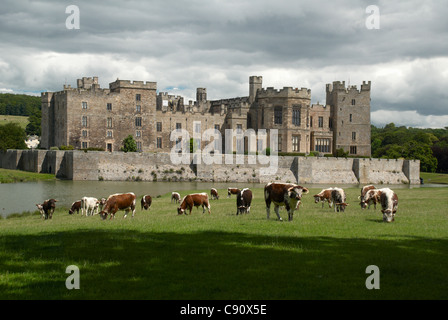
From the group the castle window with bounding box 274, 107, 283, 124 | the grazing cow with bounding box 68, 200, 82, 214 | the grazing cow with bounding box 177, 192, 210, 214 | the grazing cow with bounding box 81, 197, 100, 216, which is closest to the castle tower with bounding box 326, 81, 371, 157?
the castle window with bounding box 274, 107, 283, 124

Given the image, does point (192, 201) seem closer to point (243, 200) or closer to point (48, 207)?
point (243, 200)

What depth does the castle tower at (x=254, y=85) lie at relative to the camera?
264ft

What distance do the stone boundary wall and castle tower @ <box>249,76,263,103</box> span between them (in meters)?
18.3

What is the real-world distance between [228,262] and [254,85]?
72.0 m

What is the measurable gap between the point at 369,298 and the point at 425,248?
4.49m

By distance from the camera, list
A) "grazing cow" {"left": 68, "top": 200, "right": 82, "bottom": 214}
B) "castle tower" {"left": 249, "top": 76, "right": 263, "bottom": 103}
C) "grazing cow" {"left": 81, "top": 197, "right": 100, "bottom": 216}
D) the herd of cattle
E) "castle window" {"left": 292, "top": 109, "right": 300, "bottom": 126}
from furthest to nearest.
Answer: "castle tower" {"left": 249, "top": 76, "right": 263, "bottom": 103} < "castle window" {"left": 292, "top": 109, "right": 300, "bottom": 126} < "grazing cow" {"left": 68, "top": 200, "right": 82, "bottom": 214} < "grazing cow" {"left": 81, "top": 197, "right": 100, "bottom": 216} < the herd of cattle

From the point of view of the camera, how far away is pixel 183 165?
62.5 metres

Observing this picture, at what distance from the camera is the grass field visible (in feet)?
26.9

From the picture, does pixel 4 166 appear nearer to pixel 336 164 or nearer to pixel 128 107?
pixel 128 107

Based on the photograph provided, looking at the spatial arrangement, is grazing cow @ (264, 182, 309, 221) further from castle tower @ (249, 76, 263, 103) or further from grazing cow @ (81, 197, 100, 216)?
castle tower @ (249, 76, 263, 103)

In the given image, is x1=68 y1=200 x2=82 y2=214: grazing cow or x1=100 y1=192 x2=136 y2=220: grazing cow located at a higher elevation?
x1=100 y1=192 x2=136 y2=220: grazing cow

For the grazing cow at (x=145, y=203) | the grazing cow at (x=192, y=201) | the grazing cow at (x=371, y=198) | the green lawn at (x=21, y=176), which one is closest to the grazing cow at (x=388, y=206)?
the grazing cow at (x=371, y=198)
